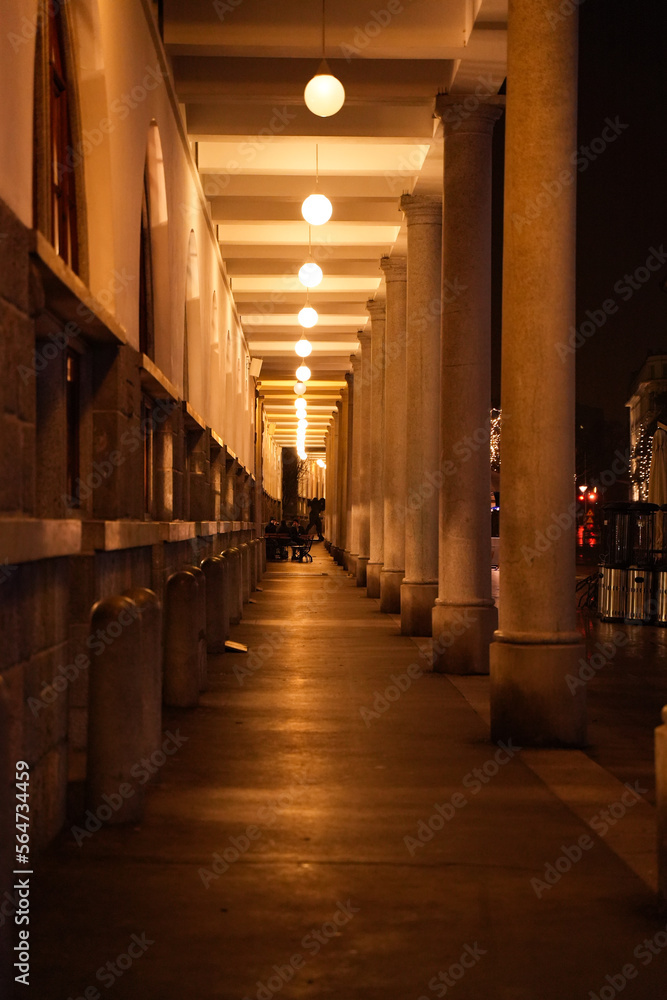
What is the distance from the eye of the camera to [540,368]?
8352mm

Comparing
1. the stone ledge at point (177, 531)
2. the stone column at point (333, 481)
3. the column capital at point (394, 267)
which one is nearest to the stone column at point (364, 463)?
the column capital at point (394, 267)

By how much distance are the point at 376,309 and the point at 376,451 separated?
303cm

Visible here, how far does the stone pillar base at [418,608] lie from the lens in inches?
653

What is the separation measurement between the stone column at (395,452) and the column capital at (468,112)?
24.5ft

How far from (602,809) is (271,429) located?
5437 centimetres

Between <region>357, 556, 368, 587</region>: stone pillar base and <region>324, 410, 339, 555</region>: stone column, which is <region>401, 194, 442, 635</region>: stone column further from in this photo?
<region>324, 410, 339, 555</region>: stone column

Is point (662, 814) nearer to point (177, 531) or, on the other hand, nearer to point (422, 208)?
point (177, 531)

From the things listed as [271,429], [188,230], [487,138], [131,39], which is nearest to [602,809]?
[131,39]

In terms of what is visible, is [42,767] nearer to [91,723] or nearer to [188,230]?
[91,723]

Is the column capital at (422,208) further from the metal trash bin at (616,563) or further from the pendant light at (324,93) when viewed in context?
the pendant light at (324,93)

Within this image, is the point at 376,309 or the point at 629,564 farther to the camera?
the point at 376,309

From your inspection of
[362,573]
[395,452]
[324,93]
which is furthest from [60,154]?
[362,573]

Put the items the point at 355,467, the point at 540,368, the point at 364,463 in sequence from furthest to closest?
the point at 355,467 < the point at 364,463 < the point at 540,368

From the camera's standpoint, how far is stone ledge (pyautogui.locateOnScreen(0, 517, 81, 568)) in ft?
15.6
